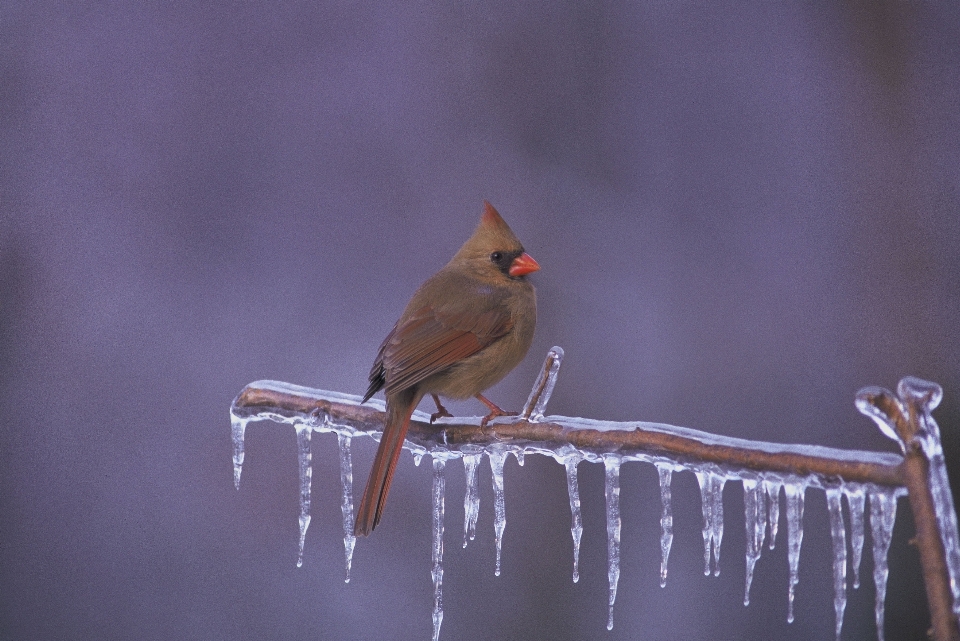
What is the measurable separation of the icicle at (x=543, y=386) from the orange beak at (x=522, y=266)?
2.15 feet

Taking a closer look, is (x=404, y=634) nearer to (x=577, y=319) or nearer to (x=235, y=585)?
(x=235, y=585)

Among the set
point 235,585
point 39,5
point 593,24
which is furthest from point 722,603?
point 39,5

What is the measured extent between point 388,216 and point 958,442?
2230mm

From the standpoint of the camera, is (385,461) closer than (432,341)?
Yes

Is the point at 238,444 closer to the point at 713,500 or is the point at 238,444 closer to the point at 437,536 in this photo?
the point at 437,536

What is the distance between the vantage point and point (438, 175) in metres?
3.56

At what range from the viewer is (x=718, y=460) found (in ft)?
3.99

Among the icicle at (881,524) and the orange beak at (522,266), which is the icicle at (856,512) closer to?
the icicle at (881,524)

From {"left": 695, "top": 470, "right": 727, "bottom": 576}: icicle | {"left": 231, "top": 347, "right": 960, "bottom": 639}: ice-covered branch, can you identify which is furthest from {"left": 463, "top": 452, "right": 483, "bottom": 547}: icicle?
{"left": 695, "top": 470, "right": 727, "bottom": 576}: icicle

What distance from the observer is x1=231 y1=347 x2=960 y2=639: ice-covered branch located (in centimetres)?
89

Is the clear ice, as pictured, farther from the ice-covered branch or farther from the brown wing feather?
the brown wing feather

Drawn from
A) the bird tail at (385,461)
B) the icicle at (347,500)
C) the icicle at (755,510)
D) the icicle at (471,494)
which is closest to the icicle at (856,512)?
the icicle at (755,510)

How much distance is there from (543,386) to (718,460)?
322 mm

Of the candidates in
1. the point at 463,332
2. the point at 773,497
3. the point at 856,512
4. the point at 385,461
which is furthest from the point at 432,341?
the point at 856,512
